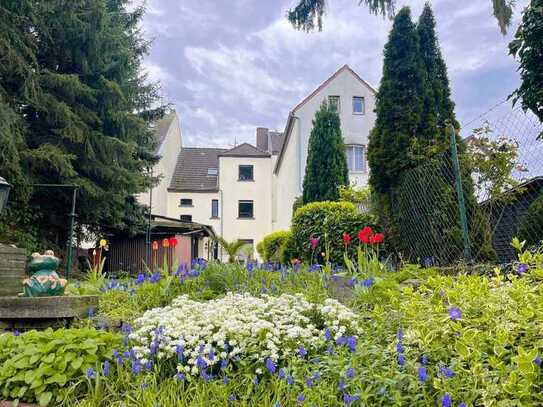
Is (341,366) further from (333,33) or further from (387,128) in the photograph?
(333,33)

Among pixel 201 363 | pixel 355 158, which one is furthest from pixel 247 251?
pixel 355 158

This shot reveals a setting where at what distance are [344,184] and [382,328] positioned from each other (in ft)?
38.6

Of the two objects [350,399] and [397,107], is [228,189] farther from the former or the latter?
[350,399]

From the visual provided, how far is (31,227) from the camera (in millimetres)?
9258

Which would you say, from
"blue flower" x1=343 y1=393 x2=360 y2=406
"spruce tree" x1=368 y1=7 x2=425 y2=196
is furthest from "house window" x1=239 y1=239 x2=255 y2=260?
"blue flower" x1=343 y1=393 x2=360 y2=406

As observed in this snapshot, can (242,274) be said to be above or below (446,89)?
below

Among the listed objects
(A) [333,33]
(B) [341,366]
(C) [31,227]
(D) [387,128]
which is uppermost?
(A) [333,33]

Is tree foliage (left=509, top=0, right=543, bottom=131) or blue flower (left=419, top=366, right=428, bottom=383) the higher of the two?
tree foliage (left=509, top=0, right=543, bottom=131)

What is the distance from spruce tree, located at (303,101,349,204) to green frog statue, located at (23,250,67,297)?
35.2ft

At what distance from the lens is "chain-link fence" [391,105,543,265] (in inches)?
176

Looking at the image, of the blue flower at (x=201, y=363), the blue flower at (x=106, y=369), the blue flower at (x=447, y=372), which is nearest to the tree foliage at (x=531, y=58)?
the blue flower at (x=447, y=372)

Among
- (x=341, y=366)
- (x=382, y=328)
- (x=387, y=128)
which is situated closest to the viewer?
(x=341, y=366)

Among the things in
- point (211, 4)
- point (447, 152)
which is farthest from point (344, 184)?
point (447, 152)

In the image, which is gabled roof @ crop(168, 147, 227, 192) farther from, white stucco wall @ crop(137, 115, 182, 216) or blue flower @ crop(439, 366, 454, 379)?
blue flower @ crop(439, 366, 454, 379)
